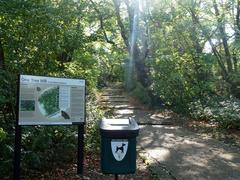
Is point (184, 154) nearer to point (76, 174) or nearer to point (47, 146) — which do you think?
point (76, 174)

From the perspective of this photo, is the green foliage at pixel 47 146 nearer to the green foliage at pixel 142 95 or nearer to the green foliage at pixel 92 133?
the green foliage at pixel 92 133

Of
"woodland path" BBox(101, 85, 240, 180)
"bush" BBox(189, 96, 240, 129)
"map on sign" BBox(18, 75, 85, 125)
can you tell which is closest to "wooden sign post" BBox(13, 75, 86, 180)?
"map on sign" BBox(18, 75, 85, 125)

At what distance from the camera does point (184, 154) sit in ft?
29.4

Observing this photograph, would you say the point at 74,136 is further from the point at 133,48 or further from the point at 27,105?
the point at 133,48

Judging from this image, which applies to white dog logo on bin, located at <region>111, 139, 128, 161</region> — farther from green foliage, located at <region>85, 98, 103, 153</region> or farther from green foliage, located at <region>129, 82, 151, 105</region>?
green foliage, located at <region>129, 82, 151, 105</region>

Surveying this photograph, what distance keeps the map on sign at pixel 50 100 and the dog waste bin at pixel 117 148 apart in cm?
96

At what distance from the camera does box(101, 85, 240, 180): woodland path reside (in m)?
7.19

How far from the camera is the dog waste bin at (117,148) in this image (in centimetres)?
553

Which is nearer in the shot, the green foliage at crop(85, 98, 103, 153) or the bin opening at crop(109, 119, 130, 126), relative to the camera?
the bin opening at crop(109, 119, 130, 126)

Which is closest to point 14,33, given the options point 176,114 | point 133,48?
point 176,114

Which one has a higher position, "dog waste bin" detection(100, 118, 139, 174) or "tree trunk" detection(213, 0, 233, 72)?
"tree trunk" detection(213, 0, 233, 72)

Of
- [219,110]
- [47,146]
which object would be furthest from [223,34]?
[47,146]

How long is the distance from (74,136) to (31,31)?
7.59ft

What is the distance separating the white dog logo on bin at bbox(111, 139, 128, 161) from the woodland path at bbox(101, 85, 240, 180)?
1537 millimetres
